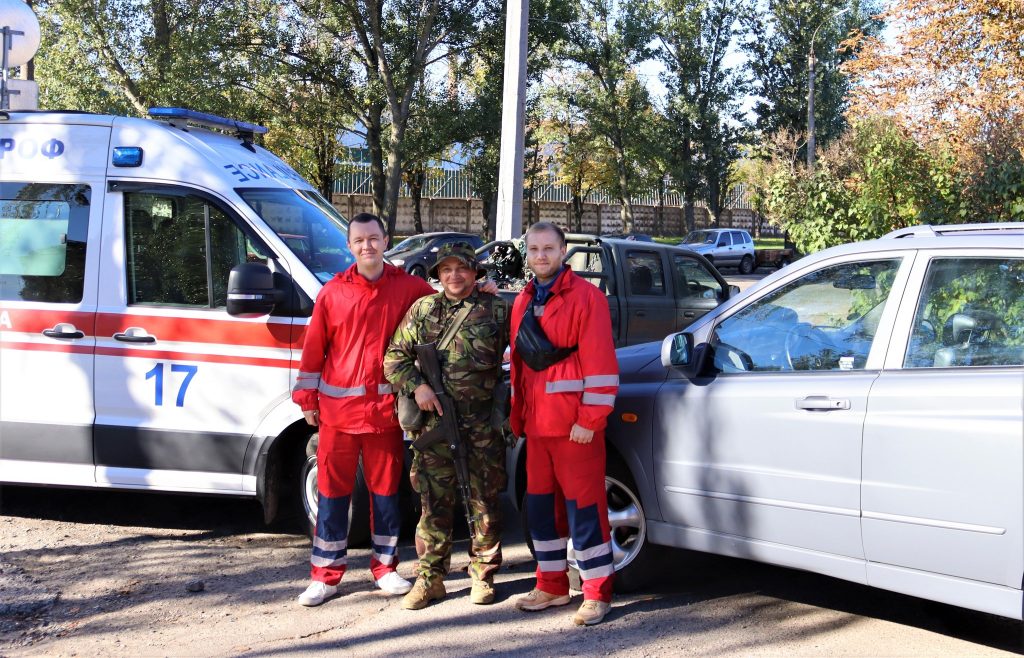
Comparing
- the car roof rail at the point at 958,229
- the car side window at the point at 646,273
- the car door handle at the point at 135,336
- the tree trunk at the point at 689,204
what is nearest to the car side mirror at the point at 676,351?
the car roof rail at the point at 958,229

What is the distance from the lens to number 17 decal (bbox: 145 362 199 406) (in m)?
5.72

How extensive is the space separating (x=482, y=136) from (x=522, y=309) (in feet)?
83.5

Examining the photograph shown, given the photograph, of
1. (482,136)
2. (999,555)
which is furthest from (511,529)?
(482,136)

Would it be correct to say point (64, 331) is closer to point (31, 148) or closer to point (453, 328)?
point (31, 148)

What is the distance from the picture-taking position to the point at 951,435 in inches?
154

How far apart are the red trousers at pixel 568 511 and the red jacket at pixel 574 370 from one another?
0.42 feet

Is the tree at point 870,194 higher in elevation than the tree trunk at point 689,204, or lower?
lower

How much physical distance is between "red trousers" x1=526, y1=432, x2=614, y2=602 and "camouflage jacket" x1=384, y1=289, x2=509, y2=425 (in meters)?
0.38

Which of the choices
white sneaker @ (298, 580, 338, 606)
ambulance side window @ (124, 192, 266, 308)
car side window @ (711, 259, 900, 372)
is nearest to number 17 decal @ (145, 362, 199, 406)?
ambulance side window @ (124, 192, 266, 308)

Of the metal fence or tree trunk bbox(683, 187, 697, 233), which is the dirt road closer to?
the metal fence

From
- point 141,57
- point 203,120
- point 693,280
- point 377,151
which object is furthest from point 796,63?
point 203,120

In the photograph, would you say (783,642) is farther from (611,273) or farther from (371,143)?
(371,143)

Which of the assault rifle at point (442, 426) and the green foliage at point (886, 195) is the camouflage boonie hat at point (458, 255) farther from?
the green foliage at point (886, 195)

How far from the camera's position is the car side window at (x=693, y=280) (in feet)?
40.0
